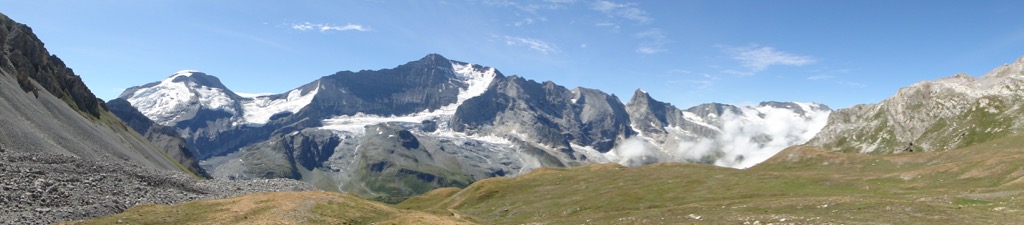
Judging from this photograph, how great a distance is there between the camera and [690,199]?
83375 mm

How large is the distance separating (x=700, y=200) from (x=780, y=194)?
11255 millimetres

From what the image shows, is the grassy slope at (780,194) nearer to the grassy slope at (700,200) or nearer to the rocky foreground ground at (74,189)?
the grassy slope at (700,200)

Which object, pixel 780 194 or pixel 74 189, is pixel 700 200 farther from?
pixel 74 189

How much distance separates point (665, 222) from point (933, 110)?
187463 millimetres

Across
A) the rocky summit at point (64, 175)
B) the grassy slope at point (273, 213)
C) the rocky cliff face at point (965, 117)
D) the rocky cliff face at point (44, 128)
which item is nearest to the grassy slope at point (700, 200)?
the grassy slope at point (273, 213)

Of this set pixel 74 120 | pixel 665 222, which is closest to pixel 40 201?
pixel 665 222

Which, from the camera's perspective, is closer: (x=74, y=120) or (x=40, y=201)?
(x=40, y=201)

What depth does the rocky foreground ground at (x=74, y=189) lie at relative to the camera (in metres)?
63.7

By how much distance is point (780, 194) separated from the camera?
80375 millimetres

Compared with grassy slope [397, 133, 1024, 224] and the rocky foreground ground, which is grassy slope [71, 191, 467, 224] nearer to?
the rocky foreground ground

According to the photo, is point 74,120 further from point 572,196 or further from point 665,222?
point 665,222

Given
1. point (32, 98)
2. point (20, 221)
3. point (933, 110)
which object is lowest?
point (20, 221)

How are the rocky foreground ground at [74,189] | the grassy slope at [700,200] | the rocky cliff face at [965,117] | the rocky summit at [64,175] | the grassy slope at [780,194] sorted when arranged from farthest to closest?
1. the rocky cliff face at [965,117]
2. the rocky summit at [64,175]
3. the rocky foreground ground at [74,189]
4. the grassy slope at [700,200]
5. the grassy slope at [780,194]

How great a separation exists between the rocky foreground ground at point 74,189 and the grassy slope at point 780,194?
1695 inches
